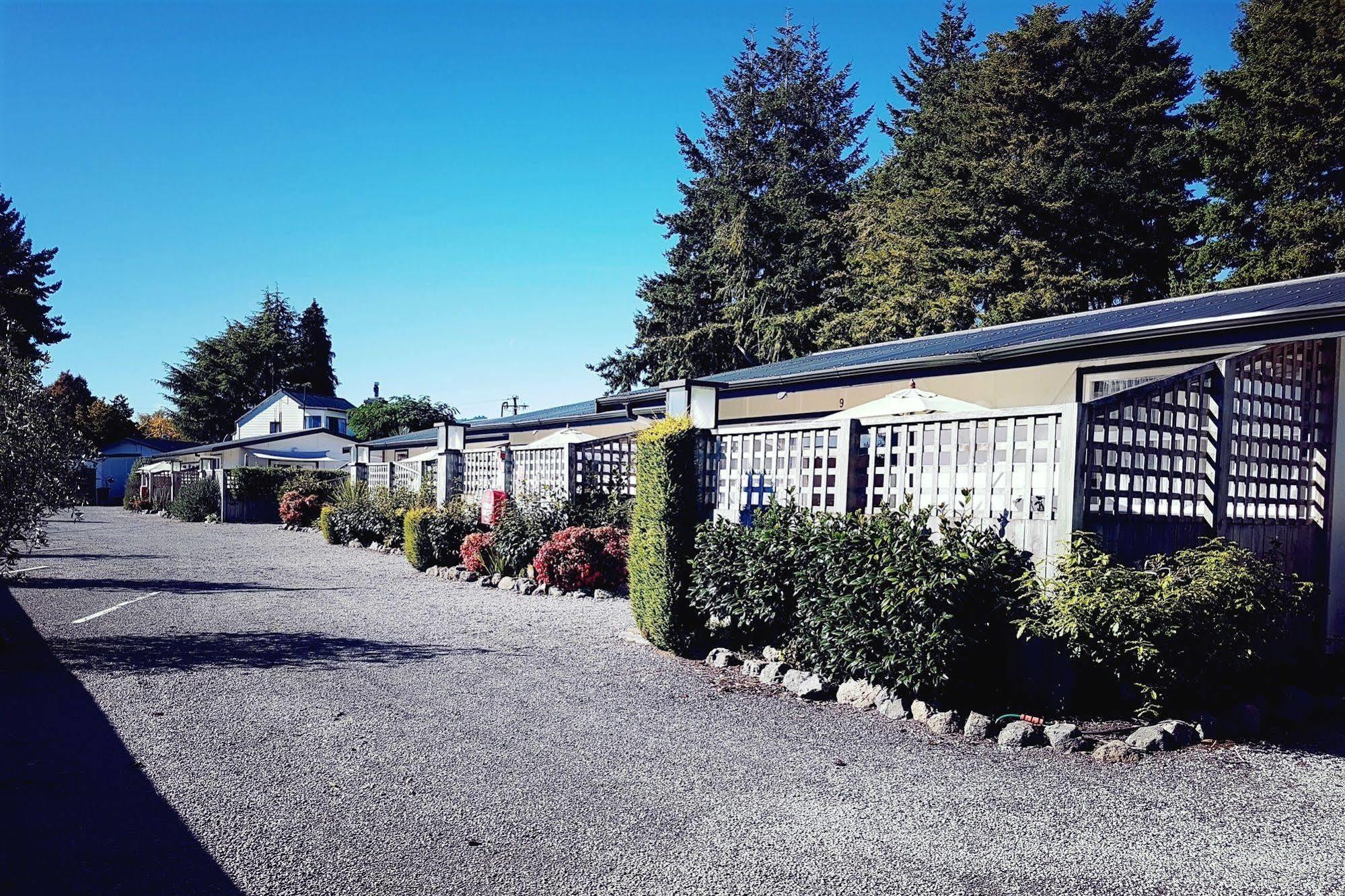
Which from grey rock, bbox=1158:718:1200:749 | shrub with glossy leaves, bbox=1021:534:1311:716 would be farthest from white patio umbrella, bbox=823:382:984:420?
grey rock, bbox=1158:718:1200:749

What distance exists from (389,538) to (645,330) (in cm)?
2321

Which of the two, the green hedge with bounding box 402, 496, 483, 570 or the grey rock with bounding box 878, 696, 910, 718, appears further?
the green hedge with bounding box 402, 496, 483, 570

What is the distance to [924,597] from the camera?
18.2 ft

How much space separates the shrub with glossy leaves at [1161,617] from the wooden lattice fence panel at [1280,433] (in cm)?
141

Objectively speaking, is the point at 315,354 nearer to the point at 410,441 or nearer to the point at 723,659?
the point at 410,441

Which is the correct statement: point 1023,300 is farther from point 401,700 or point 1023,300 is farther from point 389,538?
point 401,700

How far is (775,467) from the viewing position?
7.71 metres

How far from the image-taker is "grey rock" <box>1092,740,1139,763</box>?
4.96 meters

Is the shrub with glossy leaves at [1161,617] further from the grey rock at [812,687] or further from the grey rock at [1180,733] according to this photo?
the grey rock at [812,687]

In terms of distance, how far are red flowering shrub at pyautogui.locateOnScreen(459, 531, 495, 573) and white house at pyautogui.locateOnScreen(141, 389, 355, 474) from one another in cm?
1879

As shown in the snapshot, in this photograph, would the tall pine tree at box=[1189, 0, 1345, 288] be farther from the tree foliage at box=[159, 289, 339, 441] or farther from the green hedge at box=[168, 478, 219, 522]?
the tree foliage at box=[159, 289, 339, 441]

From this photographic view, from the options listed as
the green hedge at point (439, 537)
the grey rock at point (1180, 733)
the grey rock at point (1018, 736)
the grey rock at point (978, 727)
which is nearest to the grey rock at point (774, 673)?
the grey rock at point (978, 727)

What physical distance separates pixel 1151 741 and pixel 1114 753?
0.31 meters

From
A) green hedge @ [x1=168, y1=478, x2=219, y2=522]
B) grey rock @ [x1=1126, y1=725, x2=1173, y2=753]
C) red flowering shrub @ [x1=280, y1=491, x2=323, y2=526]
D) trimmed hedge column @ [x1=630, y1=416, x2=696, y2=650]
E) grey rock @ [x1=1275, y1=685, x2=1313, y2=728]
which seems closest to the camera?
grey rock @ [x1=1126, y1=725, x2=1173, y2=753]
